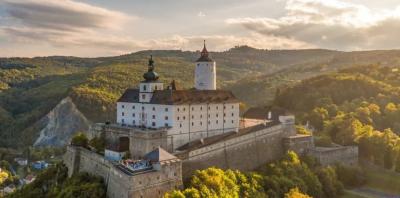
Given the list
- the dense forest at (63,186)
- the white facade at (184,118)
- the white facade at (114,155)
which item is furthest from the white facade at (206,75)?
the dense forest at (63,186)

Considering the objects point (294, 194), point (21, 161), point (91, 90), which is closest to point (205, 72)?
point (294, 194)

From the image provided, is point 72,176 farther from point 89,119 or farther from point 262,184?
point 89,119

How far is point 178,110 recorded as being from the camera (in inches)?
1761

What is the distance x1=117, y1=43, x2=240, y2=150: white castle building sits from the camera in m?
44.7

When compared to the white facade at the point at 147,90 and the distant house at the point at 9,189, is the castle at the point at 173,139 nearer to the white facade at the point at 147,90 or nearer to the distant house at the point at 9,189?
the white facade at the point at 147,90

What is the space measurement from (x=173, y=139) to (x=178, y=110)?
2.89 metres

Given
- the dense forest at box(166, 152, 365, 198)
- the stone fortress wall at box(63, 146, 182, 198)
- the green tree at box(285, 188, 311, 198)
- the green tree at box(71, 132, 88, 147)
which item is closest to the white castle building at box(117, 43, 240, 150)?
the green tree at box(71, 132, 88, 147)

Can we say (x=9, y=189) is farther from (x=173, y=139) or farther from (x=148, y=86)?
(x=173, y=139)

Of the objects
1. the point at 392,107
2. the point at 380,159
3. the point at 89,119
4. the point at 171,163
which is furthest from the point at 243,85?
the point at 171,163

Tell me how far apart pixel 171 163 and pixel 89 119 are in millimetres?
86929

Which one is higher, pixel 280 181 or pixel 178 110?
pixel 178 110

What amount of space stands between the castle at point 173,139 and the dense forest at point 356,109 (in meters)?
15.6

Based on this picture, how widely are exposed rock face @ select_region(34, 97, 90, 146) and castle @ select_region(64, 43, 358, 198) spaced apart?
7095 cm

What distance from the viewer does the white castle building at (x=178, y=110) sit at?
147 feet
